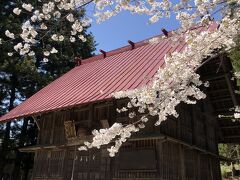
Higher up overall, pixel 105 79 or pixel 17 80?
pixel 17 80

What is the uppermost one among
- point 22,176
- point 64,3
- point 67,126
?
point 64,3

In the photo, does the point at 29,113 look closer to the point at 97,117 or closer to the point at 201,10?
the point at 97,117

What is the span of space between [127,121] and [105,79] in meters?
2.62

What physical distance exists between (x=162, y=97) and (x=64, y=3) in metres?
2.42

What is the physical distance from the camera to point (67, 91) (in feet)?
43.0

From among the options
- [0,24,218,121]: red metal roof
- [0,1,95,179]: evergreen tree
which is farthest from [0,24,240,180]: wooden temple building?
[0,1,95,179]: evergreen tree

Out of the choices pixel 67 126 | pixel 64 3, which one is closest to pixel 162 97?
pixel 64 3

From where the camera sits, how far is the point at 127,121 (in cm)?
1033

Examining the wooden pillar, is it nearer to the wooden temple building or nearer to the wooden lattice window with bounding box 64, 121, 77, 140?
the wooden temple building

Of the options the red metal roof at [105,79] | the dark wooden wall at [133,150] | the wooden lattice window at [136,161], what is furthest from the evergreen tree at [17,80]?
the wooden lattice window at [136,161]

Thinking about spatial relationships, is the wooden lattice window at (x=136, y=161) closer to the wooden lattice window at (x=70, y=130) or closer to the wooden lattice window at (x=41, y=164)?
the wooden lattice window at (x=70, y=130)

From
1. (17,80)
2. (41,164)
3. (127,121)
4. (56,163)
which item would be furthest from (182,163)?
(17,80)

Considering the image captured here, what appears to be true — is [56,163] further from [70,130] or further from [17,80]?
[17,80]

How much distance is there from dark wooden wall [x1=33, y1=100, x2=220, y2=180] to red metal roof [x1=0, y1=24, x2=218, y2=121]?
74 cm
